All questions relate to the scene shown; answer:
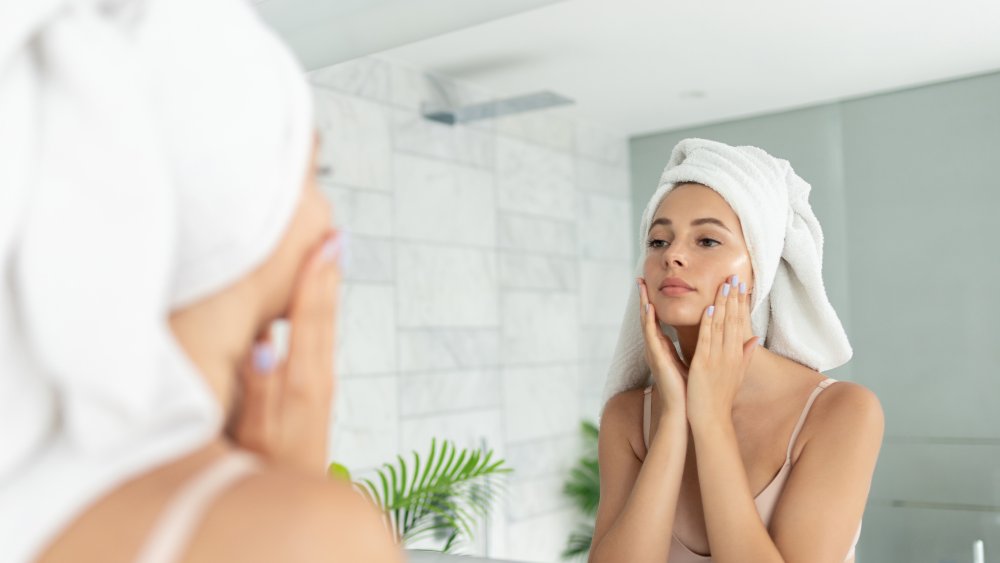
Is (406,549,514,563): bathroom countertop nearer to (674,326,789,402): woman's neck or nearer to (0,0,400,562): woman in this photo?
(674,326,789,402): woman's neck

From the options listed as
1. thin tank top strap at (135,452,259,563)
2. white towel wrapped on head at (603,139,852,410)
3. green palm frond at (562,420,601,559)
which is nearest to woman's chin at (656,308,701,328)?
white towel wrapped on head at (603,139,852,410)

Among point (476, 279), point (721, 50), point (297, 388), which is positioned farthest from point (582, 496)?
point (297, 388)

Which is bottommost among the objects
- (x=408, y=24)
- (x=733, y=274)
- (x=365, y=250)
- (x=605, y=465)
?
(x=605, y=465)

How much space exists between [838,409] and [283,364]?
0.90 metres

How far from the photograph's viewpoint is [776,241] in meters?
1.27

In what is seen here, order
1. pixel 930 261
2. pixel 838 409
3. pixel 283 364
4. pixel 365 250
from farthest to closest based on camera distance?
pixel 365 250 < pixel 930 261 < pixel 838 409 < pixel 283 364

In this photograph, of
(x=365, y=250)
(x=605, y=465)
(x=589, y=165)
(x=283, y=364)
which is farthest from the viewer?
(x=589, y=165)

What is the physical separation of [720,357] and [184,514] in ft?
3.21

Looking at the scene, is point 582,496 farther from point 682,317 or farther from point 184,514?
point 184,514

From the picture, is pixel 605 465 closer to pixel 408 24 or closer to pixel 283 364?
pixel 408 24

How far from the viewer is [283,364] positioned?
51cm

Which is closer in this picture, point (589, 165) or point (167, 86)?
point (167, 86)

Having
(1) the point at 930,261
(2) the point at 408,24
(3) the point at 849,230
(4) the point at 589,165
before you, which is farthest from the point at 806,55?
(2) the point at 408,24

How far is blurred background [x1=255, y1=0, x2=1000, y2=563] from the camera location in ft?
8.57
